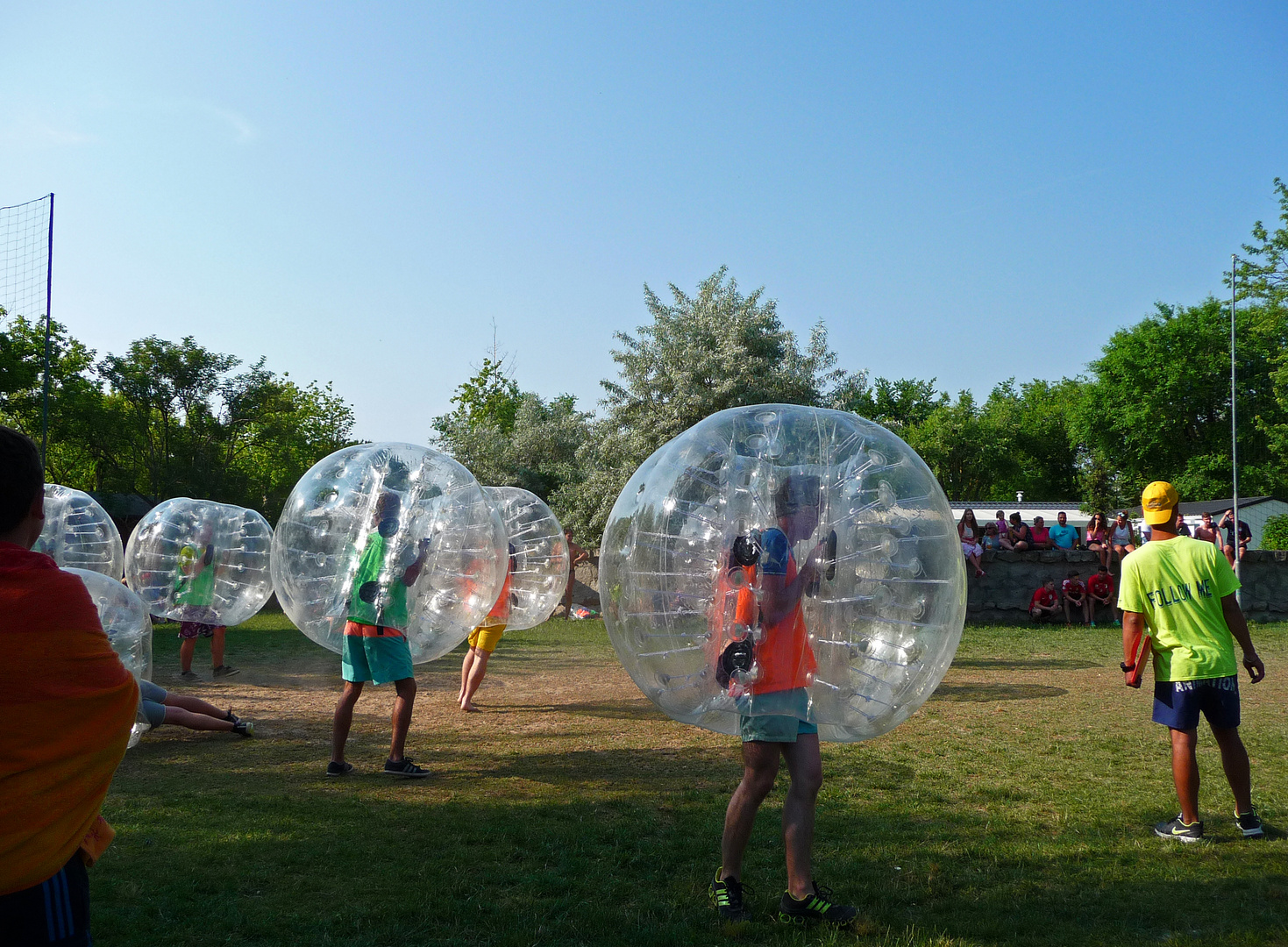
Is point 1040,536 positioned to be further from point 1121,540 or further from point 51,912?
point 51,912

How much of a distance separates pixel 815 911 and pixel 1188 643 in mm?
2644

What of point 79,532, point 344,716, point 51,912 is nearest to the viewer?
point 51,912

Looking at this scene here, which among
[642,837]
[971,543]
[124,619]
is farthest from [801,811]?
[971,543]

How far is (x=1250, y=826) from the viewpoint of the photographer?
462 centimetres

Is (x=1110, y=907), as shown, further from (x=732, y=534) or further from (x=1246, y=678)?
(x=1246, y=678)

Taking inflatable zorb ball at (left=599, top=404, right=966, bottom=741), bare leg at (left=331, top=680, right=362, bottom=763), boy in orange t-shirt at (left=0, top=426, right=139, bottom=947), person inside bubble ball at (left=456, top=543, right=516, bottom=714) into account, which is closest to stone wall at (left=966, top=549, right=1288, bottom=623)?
person inside bubble ball at (left=456, top=543, right=516, bottom=714)

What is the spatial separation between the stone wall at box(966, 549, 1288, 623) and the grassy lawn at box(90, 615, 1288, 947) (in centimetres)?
860

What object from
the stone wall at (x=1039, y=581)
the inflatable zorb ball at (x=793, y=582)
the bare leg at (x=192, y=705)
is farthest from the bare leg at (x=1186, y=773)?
the stone wall at (x=1039, y=581)

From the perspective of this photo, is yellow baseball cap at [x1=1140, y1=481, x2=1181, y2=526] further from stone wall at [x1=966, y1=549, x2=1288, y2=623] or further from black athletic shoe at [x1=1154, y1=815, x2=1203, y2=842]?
stone wall at [x1=966, y1=549, x2=1288, y2=623]

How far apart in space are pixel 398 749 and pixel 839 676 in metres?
3.56

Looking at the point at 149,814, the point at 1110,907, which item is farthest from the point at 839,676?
the point at 149,814

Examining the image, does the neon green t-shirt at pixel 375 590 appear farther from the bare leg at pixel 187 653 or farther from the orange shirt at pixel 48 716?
the bare leg at pixel 187 653

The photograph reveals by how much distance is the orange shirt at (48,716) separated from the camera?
6.43 feet

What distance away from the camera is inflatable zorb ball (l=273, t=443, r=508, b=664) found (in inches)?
223
